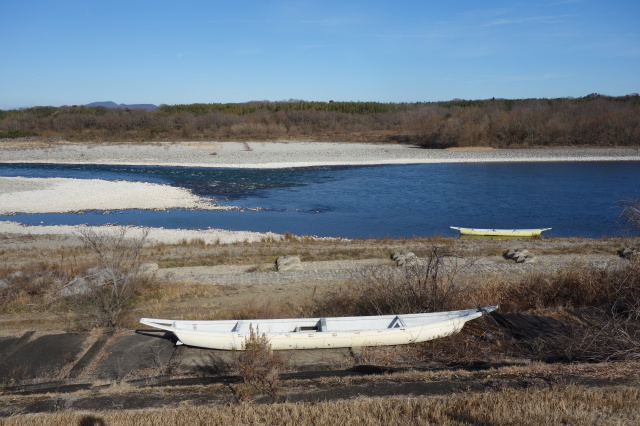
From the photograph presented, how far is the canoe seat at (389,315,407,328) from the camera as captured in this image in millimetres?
10492

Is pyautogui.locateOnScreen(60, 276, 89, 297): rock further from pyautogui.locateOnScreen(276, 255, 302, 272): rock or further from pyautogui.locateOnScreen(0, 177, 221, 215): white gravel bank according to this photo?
pyautogui.locateOnScreen(0, 177, 221, 215): white gravel bank

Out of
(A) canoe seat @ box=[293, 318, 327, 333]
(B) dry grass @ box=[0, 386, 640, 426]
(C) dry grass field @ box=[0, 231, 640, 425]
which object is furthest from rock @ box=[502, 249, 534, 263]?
(B) dry grass @ box=[0, 386, 640, 426]

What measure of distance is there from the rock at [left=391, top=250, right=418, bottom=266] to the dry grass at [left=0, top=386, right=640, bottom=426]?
34.1ft

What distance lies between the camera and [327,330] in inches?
412

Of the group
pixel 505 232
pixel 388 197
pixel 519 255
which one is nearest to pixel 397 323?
pixel 519 255

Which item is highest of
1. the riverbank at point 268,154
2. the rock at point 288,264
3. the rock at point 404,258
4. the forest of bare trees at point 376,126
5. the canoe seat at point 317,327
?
the forest of bare trees at point 376,126

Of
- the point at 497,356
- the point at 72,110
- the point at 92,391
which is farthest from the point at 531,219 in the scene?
the point at 72,110

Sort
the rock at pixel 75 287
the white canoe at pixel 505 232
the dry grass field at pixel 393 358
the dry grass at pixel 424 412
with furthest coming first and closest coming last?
the white canoe at pixel 505 232 → the rock at pixel 75 287 → the dry grass field at pixel 393 358 → the dry grass at pixel 424 412

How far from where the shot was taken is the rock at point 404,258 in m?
18.2

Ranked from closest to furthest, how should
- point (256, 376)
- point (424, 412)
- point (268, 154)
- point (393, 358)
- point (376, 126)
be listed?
point (424, 412) < point (256, 376) < point (393, 358) < point (268, 154) < point (376, 126)

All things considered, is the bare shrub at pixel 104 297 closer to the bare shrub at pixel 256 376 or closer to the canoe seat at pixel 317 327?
the canoe seat at pixel 317 327

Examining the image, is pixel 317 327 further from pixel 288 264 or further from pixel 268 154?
pixel 268 154

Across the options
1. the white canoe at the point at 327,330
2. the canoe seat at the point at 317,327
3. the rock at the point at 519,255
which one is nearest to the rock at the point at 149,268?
the white canoe at the point at 327,330

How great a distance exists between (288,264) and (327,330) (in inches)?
332
